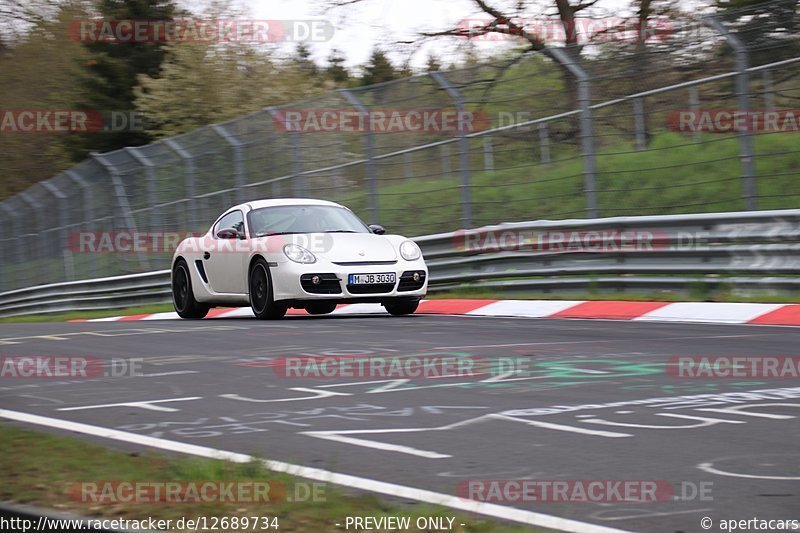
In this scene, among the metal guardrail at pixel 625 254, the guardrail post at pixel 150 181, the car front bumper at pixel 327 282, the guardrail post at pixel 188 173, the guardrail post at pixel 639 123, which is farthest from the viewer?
the guardrail post at pixel 150 181

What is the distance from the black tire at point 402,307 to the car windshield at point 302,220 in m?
0.87

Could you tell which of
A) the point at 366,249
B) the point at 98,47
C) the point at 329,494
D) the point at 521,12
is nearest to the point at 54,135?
the point at 98,47

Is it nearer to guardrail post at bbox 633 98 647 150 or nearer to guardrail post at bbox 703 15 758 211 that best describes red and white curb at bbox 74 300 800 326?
guardrail post at bbox 703 15 758 211

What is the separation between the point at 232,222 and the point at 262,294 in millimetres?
1363

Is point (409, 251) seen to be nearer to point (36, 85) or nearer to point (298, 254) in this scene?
point (298, 254)

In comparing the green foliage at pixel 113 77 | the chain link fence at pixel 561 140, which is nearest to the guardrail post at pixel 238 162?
the chain link fence at pixel 561 140

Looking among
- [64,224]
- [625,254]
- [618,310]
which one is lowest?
[618,310]

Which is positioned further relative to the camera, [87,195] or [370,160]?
[87,195]

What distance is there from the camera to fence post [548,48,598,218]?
13.7 meters

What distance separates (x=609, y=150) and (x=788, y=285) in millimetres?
2876

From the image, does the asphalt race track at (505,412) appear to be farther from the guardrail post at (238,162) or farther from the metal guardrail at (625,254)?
the guardrail post at (238,162)

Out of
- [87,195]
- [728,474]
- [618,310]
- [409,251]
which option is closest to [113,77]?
[87,195]

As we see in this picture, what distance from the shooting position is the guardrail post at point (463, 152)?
50.2 feet

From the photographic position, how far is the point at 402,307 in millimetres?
13695
